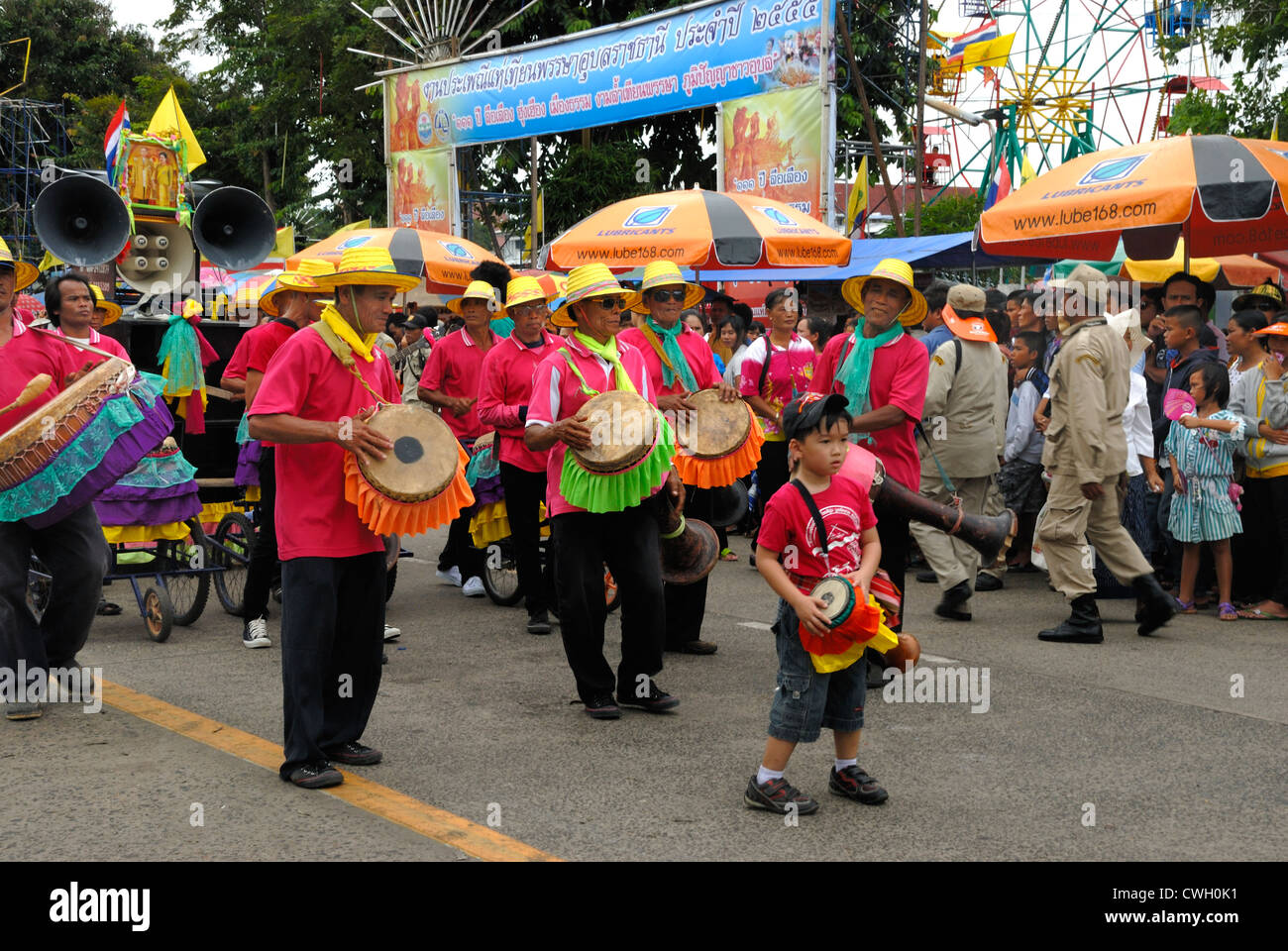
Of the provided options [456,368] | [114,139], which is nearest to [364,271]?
[456,368]

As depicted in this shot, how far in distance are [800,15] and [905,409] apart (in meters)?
13.8

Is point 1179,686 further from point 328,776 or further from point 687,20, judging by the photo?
point 687,20

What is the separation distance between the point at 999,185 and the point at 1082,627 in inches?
581

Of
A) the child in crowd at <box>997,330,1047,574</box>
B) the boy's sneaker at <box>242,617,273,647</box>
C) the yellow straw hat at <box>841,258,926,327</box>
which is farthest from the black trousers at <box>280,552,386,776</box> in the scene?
the child in crowd at <box>997,330,1047,574</box>

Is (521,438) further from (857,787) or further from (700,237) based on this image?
(700,237)

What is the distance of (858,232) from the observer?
23.5 meters

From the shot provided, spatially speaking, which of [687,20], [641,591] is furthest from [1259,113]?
[641,591]

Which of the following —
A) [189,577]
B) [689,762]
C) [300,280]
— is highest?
[300,280]

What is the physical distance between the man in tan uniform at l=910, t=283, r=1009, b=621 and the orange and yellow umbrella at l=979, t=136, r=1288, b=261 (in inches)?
35.1

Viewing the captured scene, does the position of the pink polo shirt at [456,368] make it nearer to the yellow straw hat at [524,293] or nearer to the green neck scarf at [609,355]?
the yellow straw hat at [524,293]

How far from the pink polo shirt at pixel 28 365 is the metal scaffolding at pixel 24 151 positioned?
151 ft

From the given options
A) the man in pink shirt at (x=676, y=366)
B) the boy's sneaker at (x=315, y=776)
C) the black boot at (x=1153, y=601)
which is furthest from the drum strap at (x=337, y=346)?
the black boot at (x=1153, y=601)

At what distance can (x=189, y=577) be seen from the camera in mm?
8508

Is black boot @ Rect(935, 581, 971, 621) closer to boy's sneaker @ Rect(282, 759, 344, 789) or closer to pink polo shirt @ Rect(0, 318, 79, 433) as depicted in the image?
boy's sneaker @ Rect(282, 759, 344, 789)
